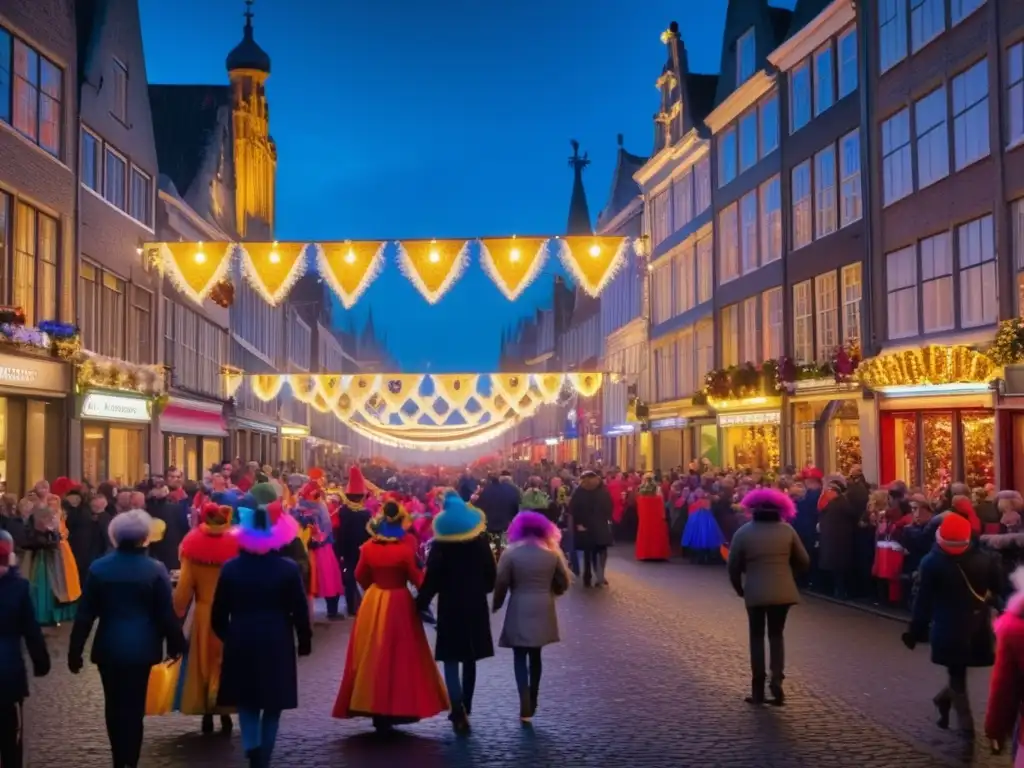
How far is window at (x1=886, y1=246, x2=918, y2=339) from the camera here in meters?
25.5

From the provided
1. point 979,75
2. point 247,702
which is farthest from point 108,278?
point 247,702

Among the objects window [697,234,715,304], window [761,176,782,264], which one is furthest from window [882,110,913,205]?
window [697,234,715,304]

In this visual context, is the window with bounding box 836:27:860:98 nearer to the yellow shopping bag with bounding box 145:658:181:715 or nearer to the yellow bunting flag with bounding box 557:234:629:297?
the yellow bunting flag with bounding box 557:234:629:297

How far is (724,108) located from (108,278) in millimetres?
17344

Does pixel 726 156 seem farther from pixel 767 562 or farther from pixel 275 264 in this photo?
pixel 767 562

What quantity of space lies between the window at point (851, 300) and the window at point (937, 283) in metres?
2.96

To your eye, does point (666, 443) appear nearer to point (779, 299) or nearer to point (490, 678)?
point (779, 299)

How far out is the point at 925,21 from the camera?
24.8 metres

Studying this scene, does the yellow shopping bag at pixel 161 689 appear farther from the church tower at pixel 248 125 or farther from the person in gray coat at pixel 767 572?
the church tower at pixel 248 125

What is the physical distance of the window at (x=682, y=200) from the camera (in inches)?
1652

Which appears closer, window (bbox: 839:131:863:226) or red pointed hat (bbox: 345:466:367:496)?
red pointed hat (bbox: 345:466:367:496)

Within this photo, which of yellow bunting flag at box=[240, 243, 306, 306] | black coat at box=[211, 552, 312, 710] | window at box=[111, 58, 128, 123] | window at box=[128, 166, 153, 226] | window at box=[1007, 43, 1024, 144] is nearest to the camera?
black coat at box=[211, 552, 312, 710]

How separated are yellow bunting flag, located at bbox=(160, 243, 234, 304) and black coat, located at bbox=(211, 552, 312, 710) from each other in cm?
2025

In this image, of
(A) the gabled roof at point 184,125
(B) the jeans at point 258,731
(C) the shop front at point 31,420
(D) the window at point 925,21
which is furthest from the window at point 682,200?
(B) the jeans at point 258,731
